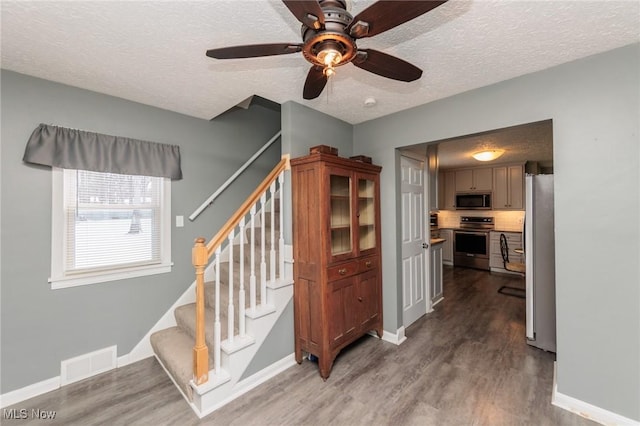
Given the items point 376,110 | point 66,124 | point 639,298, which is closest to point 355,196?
point 376,110

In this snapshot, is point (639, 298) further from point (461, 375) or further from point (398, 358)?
point (398, 358)

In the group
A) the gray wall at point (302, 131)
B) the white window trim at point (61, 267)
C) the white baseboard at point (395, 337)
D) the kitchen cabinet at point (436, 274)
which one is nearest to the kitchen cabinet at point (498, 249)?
the kitchen cabinet at point (436, 274)

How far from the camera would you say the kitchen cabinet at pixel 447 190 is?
6.56 metres

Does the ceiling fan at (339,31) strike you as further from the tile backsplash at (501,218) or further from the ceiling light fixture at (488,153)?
the tile backsplash at (501,218)

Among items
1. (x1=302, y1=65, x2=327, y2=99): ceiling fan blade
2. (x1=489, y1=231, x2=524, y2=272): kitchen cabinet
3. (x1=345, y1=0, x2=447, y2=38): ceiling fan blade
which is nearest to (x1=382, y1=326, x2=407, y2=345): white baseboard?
(x1=302, y1=65, x2=327, y2=99): ceiling fan blade

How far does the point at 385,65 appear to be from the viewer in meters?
1.40

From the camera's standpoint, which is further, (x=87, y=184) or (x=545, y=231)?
(x=545, y=231)

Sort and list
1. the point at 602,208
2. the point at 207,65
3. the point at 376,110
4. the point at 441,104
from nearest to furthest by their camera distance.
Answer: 1. the point at 602,208
2. the point at 207,65
3. the point at 441,104
4. the point at 376,110

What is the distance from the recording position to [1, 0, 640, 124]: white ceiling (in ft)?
4.66

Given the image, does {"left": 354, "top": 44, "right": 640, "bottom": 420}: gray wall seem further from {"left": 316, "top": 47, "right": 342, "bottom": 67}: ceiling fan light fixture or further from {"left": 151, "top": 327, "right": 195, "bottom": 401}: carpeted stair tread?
{"left": 151, "top": 327, "right": 195, "bottom": 401}: carpeted stair tread

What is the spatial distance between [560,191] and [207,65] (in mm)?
2780

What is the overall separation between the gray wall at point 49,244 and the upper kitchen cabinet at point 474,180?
5743mm

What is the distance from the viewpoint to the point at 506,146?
439 cm

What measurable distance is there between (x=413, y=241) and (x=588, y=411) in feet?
6.39
